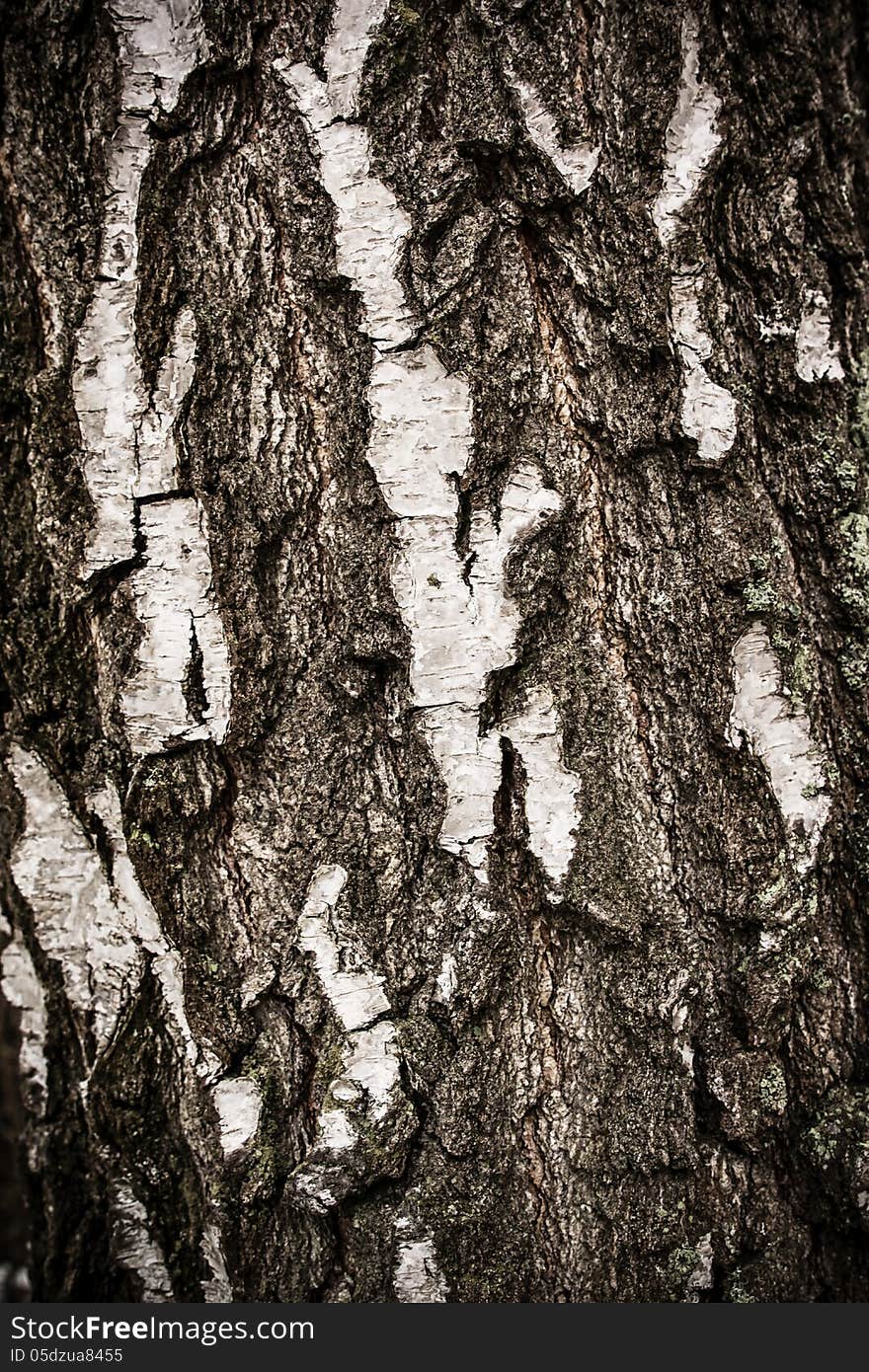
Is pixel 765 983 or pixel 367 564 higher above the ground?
pixel 367 564

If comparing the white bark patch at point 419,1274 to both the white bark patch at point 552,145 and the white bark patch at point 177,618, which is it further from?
the white bark patch at point 552,145

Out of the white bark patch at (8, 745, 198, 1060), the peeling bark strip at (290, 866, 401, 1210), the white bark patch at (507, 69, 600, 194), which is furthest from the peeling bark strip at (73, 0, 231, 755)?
the white bark patch at (507, 69, 600, 194)

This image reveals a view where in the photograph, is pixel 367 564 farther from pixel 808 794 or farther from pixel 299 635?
pixel 808 794

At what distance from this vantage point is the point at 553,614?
1103 millimetres

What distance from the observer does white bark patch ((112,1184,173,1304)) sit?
3.50 ft

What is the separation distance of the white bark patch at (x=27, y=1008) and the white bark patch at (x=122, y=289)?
0.47m

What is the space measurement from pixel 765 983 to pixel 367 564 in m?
0.72

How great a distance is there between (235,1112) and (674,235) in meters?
1.19

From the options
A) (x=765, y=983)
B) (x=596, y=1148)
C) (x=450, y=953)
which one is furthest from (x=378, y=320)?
(x=596, y=1148)

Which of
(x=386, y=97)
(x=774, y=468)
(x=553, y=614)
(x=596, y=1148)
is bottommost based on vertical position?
(x=596, y=1148)

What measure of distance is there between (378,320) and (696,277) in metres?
0.40

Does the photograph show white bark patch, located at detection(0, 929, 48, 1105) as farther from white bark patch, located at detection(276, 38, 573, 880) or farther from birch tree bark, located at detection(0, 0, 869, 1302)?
white bark patch, located at detection(276, 38, 573, 880)

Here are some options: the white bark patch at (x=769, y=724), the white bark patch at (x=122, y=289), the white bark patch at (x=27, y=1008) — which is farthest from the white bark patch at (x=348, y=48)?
the white bark patch at (x=27, y=1008)

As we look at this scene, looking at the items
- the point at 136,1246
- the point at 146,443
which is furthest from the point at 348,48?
the point at 136,1246
